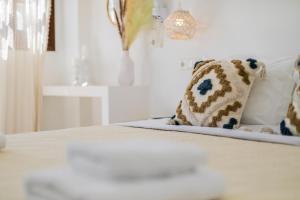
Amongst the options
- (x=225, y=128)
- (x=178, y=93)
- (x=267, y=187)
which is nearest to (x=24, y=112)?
(x=178, y=93)

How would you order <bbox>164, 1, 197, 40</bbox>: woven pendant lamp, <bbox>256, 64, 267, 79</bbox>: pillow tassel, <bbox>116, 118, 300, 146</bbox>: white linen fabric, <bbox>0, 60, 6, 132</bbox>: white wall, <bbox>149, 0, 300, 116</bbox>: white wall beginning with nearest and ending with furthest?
1. <bbox>116, 118, 300, 146</bbox>: white linen fabric
2. <bbox>256, 64, 267, 79</bbox>: pillow tassel
3. <bbox>149, 0, 300, 116</bbox>: white wall
4. <bbox>164, 1, 197, 40</bbox>: woven pendant lamp
5. <bbox>0, 60, 6, 132</bbox>: white wall

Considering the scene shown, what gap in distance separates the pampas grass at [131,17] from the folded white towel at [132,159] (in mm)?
2527

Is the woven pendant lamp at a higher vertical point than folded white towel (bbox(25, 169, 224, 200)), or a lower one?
higher

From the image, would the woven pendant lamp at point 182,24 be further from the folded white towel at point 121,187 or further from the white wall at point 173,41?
the folded white towel at point 121,187

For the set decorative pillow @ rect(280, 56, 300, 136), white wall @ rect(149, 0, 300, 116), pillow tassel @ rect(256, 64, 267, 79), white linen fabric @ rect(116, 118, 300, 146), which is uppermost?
white wall @ rect(149, 0, 300, 116)

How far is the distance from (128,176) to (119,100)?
8.19ft

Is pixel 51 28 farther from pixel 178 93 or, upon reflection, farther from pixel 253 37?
pixel 253 37

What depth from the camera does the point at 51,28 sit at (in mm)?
3873

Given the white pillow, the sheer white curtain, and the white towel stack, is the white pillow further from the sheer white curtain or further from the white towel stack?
the sheer white curtain

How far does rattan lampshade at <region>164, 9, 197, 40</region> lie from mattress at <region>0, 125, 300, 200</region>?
986mm

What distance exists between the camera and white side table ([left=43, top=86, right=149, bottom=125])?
3133 mm

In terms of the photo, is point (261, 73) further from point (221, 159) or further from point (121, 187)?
point (121, 187)

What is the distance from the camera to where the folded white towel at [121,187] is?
0.66 metres

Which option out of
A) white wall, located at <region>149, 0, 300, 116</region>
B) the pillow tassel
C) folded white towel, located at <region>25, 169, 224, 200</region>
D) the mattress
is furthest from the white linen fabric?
folded white towel, located at <region>25, 169, 224, 200</region>
